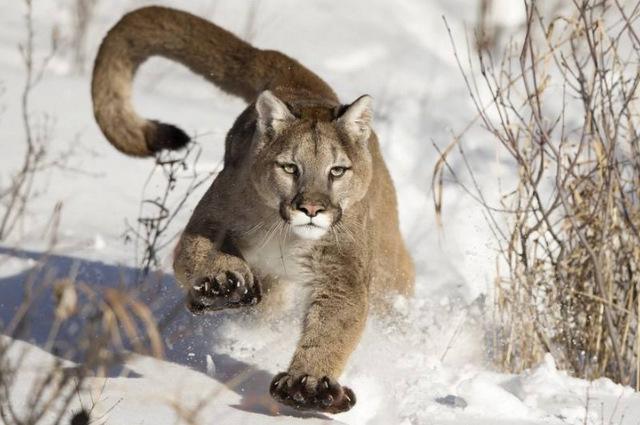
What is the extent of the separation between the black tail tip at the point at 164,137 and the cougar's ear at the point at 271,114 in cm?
66

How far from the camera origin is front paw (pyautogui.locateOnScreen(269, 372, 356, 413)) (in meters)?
3.81

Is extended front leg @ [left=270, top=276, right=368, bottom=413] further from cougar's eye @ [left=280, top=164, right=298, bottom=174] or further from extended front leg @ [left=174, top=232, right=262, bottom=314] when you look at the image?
cougar's eye @ [left=280, top=164, right=298, bottom=174]

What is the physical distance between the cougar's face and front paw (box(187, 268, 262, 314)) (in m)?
0.30

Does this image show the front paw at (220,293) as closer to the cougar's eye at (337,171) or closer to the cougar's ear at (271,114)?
the cougar's eye at (337,171)

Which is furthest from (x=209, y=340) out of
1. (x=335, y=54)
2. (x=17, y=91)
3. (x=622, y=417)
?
(x=335, y=54)

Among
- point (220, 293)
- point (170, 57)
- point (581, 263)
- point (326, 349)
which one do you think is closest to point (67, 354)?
point (220, 293)

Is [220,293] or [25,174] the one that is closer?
[220,293]

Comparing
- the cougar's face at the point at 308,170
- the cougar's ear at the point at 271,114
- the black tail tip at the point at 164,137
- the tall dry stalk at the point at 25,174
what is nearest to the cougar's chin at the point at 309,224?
the cougar's face at the point at 308,170

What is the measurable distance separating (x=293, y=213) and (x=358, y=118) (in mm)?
601

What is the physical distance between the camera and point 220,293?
4.11m

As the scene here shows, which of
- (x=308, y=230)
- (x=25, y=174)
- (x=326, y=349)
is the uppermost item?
(x=25, y=174)

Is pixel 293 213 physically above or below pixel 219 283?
above

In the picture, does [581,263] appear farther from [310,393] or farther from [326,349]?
[310,393]

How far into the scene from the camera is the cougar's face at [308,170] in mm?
4270
